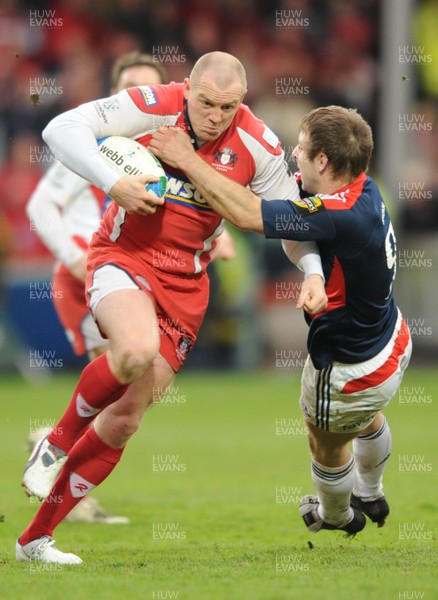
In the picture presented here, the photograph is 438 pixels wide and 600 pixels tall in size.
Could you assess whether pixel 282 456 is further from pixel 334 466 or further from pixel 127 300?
pixel 127 300

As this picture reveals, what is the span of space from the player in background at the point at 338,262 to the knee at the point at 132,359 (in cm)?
75

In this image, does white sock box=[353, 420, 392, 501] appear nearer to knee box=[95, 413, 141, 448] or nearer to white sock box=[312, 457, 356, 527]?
white sock box=[312, 457, 356, 527]

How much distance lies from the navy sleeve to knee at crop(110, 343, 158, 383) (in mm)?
778

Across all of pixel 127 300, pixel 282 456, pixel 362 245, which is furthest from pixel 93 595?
pixel 282 456

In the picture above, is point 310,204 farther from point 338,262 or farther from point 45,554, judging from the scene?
point 45,554

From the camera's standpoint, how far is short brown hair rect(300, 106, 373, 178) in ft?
17.6

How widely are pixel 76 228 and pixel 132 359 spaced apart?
7.82ft

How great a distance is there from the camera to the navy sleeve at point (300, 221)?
17.3 feet

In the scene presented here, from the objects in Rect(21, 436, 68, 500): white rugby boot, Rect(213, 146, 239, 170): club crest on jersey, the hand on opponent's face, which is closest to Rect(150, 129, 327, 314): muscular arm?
the hand on opponent's face

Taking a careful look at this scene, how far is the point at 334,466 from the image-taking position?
5.76 m

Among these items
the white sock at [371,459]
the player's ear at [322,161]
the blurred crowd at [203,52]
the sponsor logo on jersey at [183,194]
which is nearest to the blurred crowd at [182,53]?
the blurred crowd at [203,52]

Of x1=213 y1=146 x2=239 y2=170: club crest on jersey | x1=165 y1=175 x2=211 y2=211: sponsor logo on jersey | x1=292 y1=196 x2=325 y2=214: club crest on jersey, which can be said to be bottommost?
x1=165 y1=175 x2=211 y2=211: sponsor logo on jersey

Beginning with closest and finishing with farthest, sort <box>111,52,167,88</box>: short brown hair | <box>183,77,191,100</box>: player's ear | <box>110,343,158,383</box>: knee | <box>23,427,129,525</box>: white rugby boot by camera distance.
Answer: <box>110,343,158,383</box>: knee < <box>183,77,191,100</box>: player's ear < <box>23,427,129,525</box>: white rugby boot < <box>111,52,167,88</box>: short brown hair

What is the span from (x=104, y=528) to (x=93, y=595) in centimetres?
228
